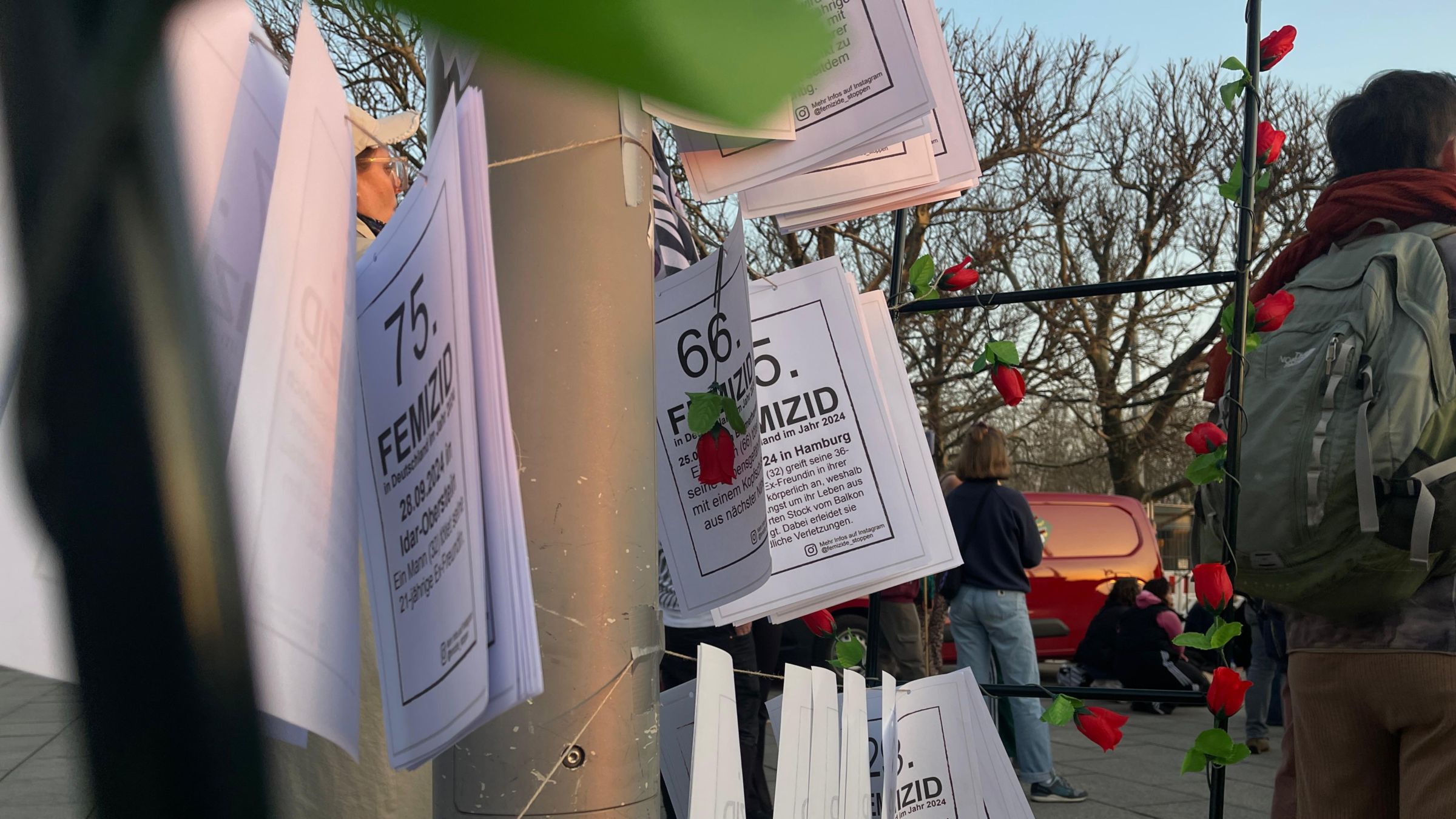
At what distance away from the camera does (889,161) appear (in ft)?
4.23

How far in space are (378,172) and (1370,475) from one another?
1444mm

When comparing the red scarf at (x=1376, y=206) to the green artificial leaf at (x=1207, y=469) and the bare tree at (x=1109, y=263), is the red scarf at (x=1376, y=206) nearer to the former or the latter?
the green artificial leaf at (x=1207, y=469)

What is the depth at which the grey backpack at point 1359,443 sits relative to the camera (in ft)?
5.82

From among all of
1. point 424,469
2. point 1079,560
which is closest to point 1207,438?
point 424,469

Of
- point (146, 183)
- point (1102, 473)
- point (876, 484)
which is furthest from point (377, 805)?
point (1102, 473)

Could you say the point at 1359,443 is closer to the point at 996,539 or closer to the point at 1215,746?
the point at 1215,746

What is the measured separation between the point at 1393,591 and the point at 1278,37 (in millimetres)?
827

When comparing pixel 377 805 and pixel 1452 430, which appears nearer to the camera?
pixel 377 805

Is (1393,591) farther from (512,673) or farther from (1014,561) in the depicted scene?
(1014,561)

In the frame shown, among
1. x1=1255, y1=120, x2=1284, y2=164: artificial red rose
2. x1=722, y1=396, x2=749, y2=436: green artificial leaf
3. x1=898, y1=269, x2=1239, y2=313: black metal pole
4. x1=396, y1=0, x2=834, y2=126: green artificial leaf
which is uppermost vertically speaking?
x1=1255, y1=120, x2=1284, y2=164: artificial red rose

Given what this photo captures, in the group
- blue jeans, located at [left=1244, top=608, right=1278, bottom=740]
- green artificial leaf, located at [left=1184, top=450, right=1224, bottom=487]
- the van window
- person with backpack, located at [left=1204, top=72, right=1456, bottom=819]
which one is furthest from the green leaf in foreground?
the van window

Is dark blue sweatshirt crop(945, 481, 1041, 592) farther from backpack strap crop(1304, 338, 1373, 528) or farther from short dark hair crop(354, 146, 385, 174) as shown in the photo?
short dark hair crop(354, 146, 385, 174)

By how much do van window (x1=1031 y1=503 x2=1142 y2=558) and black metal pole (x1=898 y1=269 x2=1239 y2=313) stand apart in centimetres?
965

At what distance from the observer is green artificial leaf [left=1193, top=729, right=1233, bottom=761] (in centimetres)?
153
